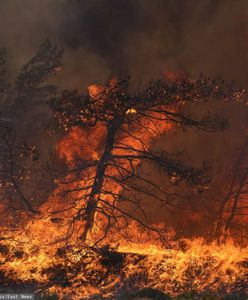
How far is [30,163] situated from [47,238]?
626cm

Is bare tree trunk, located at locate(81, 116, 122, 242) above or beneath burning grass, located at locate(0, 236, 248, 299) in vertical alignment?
above

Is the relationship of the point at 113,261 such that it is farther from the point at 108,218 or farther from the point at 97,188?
the point at 97,188

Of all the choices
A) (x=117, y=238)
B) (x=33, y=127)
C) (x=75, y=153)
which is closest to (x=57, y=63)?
(x=33, y=127)

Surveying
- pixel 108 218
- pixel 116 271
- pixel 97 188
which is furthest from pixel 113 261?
pixel 97 188

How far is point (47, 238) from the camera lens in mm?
13312

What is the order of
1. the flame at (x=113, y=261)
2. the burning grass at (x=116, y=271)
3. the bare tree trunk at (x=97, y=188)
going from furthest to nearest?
the bare tree trunk at (x=97, y=188)
the flame at (x=113, y=261)
the burning grass at (x=116, y=271)

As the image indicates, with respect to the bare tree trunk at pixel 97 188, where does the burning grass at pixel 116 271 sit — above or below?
below

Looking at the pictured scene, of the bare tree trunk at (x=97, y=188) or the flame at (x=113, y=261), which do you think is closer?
the flame at (x=113, y=261)

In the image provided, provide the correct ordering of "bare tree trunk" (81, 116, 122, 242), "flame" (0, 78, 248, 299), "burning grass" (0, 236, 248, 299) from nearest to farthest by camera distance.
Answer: "burning grass" (0, 236, 248, 299) → "flame" (0, 78, 248, 299) → "bare tree trunk" (81, 116, 122, 242)

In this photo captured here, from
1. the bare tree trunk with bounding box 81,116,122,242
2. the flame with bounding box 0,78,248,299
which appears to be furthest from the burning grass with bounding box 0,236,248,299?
the bare tree trunk with bounding box 81,116,122,242

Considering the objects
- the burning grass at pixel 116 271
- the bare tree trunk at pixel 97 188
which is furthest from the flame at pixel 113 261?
the bare tree trunk at pixel 97 188

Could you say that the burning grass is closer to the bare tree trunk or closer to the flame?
the flame

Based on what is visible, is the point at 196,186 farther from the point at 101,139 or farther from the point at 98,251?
the point at 101,139

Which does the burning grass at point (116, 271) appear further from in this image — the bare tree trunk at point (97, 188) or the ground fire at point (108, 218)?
the bare tree trunk at point (97, 188)
